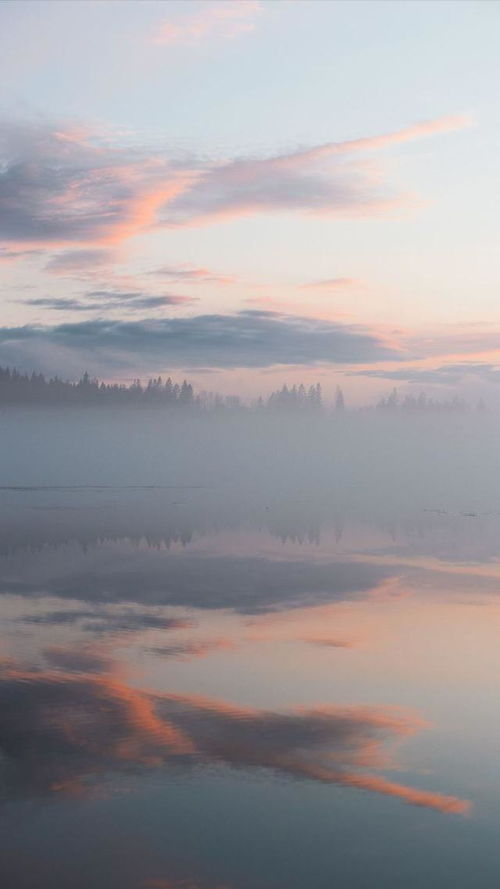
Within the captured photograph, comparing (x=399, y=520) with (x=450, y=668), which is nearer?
(x=450, y=668)

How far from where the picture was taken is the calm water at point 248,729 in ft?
48.2

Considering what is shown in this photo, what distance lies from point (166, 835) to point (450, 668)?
41.2ft

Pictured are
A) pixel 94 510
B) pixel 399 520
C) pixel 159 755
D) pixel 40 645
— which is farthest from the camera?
pixel 94 510

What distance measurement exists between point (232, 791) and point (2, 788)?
359cm

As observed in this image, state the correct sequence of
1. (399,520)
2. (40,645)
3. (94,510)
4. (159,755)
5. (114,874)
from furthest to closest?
(94,510) → (399,520) → (40,645) → (159,755) → (114,874)

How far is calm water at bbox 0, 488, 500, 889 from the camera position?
48.2ft

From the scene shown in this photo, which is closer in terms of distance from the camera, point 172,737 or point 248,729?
point 172,737

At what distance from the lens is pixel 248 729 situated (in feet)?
67.5

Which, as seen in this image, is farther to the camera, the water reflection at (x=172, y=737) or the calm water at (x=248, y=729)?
the water reflection at (x=172, y=737)

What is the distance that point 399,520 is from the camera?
82.1 meters

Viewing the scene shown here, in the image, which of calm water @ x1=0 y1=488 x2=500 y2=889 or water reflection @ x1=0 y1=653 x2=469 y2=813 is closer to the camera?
calm water @ x1=0 y1=488 x2=500 y2=889

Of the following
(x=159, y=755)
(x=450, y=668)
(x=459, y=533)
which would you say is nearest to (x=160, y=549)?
(x=459, y=533)

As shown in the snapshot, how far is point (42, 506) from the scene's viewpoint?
3762 inches

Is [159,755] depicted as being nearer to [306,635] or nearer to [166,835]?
[166,835]
